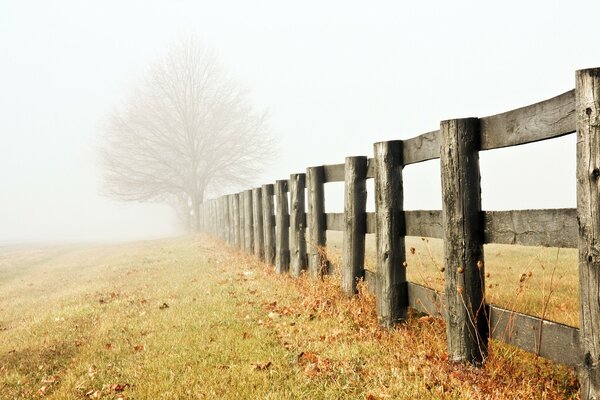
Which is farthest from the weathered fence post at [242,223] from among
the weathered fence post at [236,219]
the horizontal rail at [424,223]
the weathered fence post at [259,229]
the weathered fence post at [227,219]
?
the horizontal rail at [424,223]

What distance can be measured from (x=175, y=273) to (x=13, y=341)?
18.2ft

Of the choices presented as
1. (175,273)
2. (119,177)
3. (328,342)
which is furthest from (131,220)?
(328,342)

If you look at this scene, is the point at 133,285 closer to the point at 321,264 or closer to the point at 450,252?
the point at 321,264

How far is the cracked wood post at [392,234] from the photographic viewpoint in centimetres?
513

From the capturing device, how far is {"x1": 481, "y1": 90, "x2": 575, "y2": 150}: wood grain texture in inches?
117

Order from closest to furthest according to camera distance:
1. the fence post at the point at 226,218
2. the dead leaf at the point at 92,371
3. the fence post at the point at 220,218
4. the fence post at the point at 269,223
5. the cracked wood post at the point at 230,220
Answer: the dead leaf at the point at 92,371, the fence post at the point at 269,223, the cracked wood post at the point at 230,220, the fence post at the point at 226,218, the fence post at the point at 220,218

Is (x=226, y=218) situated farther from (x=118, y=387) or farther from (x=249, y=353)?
(x=118, y=387)

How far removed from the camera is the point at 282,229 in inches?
399

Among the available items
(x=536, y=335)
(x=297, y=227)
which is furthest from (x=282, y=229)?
(x=536, y=335)

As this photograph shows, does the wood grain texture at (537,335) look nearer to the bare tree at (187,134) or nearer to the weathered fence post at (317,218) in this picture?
the weathered fence post at (317,218)

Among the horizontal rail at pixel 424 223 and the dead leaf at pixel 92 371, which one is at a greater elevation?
the horizontal rail at pixel 424 223

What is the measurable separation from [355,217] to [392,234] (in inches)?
47.7

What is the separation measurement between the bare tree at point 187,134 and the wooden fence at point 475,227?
30712mm

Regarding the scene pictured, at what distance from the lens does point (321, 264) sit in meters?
7.76
